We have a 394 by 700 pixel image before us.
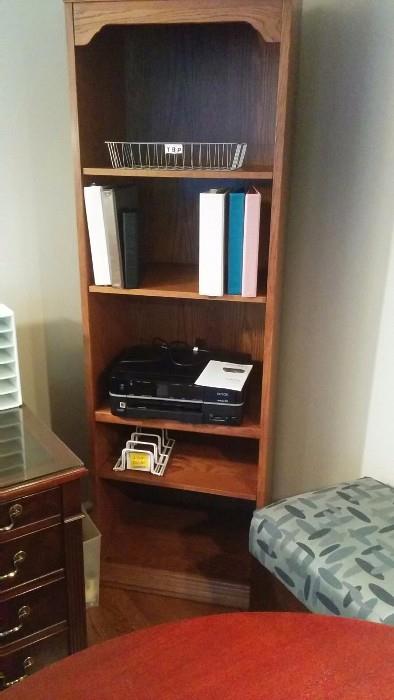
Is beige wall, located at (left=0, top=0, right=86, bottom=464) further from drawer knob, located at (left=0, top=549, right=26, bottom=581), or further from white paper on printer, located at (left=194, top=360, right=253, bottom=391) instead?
drawer knob, located at (left=0, top=549, right=26, bottom=581)

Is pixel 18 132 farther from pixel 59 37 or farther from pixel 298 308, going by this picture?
pixel 298 308

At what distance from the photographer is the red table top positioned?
0.70 m

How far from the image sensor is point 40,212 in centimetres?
182

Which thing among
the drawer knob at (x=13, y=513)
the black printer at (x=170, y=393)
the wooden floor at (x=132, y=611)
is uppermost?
the black printer at (x=170, y=393)

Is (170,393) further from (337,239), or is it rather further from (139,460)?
(337,239)

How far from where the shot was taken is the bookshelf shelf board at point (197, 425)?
62.7 inches

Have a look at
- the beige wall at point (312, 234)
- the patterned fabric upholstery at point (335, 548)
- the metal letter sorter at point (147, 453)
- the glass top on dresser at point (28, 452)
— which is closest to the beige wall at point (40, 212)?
the beige wall at point (312, 234)

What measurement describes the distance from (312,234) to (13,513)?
3.96 ft

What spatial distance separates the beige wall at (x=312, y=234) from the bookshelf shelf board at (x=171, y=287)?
34cm

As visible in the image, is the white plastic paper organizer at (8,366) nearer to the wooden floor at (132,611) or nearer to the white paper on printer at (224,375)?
the white paper on printer at (224,375)

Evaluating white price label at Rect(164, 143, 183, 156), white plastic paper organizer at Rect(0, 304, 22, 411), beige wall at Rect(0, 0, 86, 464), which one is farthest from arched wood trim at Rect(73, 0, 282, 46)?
white plastic paper organizer at Rect(0, 304, 22, 411)

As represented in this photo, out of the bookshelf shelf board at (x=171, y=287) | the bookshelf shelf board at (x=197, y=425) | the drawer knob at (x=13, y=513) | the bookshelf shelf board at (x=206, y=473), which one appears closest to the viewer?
the drawer knob at (x=13, y=513)

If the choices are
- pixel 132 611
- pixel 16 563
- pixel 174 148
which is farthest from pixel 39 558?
pixel 174 148

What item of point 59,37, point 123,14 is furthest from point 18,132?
point 123,14
